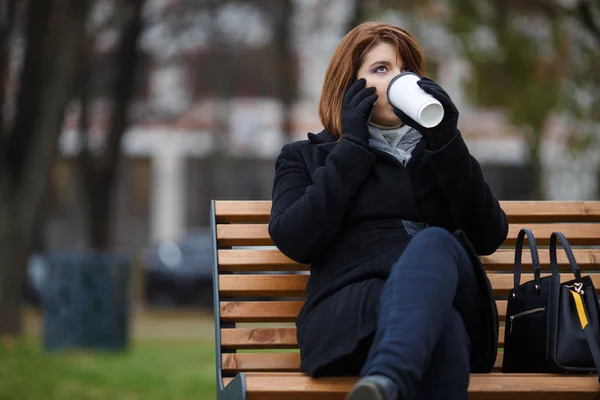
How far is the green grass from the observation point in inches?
282

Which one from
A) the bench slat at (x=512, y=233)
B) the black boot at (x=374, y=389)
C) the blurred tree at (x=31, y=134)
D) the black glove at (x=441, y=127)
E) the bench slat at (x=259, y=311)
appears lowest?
the black boot at (x=374, y=389)

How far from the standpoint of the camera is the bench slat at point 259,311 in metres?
3.93

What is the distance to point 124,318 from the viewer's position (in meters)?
11.2

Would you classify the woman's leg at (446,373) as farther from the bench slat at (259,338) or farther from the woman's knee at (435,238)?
the bench slat at (259,338)

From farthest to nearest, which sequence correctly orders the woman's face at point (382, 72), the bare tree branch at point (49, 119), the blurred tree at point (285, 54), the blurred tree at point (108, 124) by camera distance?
the blurred tree at point (285, 54) < the blurred tree at point (108, 124) < the bare tree branch at point (49, 119) < the woman's face at point (382, 72)

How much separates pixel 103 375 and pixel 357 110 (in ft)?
16.5

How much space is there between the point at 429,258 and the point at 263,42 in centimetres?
2009

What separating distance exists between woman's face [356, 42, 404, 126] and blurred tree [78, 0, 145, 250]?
43.9ft

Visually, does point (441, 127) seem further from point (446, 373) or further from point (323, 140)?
point (446, 373)

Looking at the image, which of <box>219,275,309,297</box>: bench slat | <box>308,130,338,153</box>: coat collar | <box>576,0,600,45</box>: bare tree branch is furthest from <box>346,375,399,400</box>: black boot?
<box>576,0,600,45</box>: bare tree branch

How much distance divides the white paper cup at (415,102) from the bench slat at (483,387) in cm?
72

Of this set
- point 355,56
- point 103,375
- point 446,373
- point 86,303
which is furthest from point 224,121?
point 446,373

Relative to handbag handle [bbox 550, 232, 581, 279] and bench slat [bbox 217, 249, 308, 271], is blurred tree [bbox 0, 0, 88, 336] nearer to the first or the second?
bench slat [bbox 217, 249, 308, 271]

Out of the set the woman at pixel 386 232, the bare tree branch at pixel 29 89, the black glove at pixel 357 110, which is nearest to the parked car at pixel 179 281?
the bare tree branch at pixel 29 89
